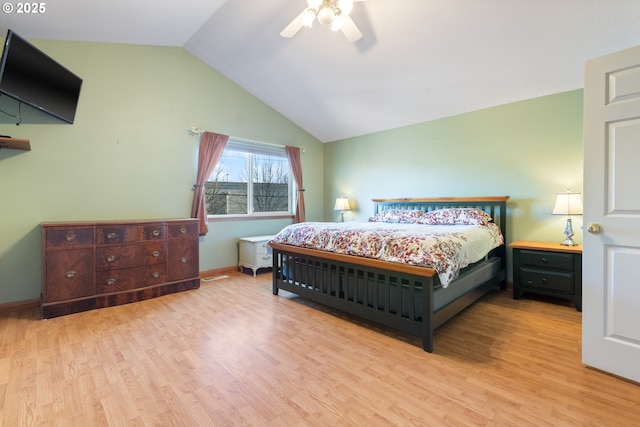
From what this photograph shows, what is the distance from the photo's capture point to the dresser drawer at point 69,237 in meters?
2.83

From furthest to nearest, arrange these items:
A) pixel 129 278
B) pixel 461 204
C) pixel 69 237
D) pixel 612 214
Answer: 1. pixel 461 204
2. pixel 129 278
3. pixel 69 237
4. pixel 612 214

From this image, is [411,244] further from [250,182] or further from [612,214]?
[250,182]

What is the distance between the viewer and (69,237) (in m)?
2.93

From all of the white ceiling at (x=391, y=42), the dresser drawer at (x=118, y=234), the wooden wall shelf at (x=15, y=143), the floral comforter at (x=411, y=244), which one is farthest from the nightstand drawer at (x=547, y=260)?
the wooden wall shelf at (x=15, y=143)

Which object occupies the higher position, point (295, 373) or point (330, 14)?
point (330, 14)

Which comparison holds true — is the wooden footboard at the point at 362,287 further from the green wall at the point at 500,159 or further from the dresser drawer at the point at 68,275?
the green wall at the point at 500,159

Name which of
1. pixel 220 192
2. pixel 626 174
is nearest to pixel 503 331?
pixel 626 174

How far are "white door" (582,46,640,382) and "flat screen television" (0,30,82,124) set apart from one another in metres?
4.39

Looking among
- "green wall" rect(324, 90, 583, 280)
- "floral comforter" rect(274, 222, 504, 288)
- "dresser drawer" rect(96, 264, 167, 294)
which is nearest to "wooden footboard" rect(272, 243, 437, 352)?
"floral comforter" rect(274, 222, 504, 288)

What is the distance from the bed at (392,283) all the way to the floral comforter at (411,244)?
5 centimetres

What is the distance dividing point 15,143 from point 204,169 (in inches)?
A: 76.8

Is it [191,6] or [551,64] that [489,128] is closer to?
[551,64]

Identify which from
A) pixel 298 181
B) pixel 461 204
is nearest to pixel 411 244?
pixel 461 204

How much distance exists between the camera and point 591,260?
1.92 meters
